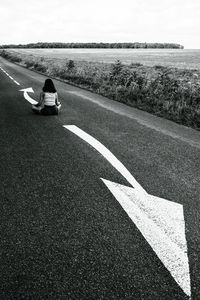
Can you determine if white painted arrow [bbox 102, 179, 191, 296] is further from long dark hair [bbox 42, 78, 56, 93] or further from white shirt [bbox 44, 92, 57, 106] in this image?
long dark hair [bbox 42, 78, 56, 93]


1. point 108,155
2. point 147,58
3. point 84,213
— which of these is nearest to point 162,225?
point 84,213

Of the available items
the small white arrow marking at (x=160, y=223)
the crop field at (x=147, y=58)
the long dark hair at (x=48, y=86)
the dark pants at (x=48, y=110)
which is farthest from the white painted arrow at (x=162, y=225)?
the crop field at (x=147, y=58)

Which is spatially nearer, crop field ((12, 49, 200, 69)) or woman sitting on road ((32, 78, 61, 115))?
woman sitting on road ((32, 78, 61, 115))

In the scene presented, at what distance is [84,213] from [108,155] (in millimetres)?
2371

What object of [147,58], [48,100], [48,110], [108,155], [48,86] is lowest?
[147,58]

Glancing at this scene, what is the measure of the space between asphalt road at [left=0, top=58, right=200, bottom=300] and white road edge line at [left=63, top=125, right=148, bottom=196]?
0.11 metres

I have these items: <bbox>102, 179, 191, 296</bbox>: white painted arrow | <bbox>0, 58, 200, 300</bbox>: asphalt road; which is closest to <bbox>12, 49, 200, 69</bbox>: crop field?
<bbox>0, 58, 200, 300</bbox>: asphalt road

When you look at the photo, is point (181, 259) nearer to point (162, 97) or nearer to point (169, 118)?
point (169, 118)

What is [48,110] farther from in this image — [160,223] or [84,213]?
[160,223]

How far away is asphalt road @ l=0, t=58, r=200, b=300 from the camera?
2760mm

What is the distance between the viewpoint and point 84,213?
12.8 feet

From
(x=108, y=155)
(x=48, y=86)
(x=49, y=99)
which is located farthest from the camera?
(x=49, y=99)

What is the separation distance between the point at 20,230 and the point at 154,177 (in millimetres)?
2412

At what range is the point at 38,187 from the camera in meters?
4.62
